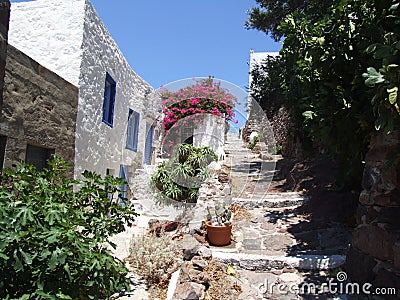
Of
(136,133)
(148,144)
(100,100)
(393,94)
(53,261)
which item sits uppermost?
(100,100)

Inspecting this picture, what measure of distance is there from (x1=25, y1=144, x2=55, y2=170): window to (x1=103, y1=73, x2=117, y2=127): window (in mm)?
2222

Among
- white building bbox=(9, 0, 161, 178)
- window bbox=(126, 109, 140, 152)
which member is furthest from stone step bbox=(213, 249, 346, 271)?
window bbox=(126, 109, 140, 152)

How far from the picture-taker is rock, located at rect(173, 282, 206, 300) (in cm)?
314

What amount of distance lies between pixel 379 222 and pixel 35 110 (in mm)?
4744

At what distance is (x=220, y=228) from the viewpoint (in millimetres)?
5262

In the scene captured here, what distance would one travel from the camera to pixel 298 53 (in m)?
4.29

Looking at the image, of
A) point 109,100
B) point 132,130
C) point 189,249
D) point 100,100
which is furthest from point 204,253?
point 132,130

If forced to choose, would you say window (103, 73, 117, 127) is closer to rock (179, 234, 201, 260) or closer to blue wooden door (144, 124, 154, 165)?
blue wooden door (144, 124, 154, 165)

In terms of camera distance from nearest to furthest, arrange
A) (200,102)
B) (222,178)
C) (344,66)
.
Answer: (344,66), (222,178), (200,102)

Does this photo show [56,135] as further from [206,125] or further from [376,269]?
[206,125]

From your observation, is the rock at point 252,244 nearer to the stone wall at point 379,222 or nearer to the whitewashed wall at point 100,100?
the stone wall at point 379,222

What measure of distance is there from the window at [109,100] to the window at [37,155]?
2.22 m

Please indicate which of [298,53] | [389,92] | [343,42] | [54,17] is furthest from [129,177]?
[389,92]

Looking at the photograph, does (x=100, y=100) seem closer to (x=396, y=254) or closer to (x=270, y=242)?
(x=270, y=242)
